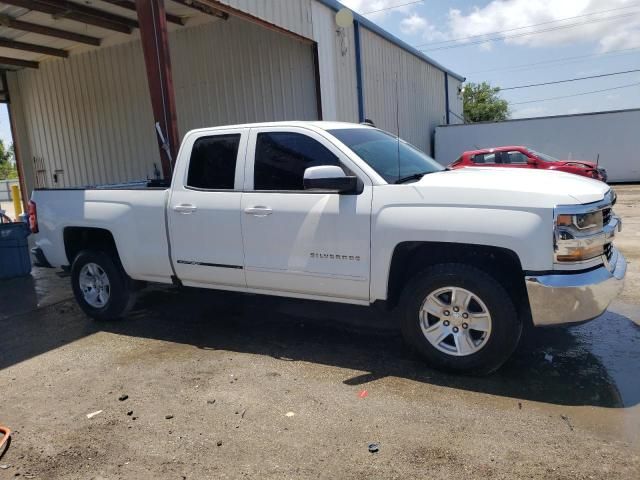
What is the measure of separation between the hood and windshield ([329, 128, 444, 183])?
1.06ft

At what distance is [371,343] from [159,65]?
15.9ft

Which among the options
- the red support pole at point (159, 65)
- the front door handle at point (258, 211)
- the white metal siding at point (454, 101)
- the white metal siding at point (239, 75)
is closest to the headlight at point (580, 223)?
the front door handle at point (258, 211)

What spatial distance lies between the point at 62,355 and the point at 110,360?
597mm

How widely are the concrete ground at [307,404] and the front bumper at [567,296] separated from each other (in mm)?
560

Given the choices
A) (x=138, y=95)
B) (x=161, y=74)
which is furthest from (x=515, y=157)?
(x=161, y=74)

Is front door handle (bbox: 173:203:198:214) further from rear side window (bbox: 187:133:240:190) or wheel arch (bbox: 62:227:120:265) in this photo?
wheel arch (bbox: 62:227:120:265)

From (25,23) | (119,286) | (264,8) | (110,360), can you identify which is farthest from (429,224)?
(25,23)

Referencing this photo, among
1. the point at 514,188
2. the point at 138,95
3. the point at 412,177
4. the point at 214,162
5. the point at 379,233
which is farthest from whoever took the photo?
the point at 138,95

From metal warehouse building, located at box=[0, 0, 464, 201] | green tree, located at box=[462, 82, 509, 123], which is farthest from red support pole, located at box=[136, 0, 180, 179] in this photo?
green tree, located at box=[462, 82, 509, 123]

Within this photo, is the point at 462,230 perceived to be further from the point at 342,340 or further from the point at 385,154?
the point at 342,340

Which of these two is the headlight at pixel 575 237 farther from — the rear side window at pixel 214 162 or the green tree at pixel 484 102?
the green tree at pixel 484 102

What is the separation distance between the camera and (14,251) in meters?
9.02

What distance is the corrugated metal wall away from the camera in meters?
11.1

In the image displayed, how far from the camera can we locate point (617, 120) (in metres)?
23.1
